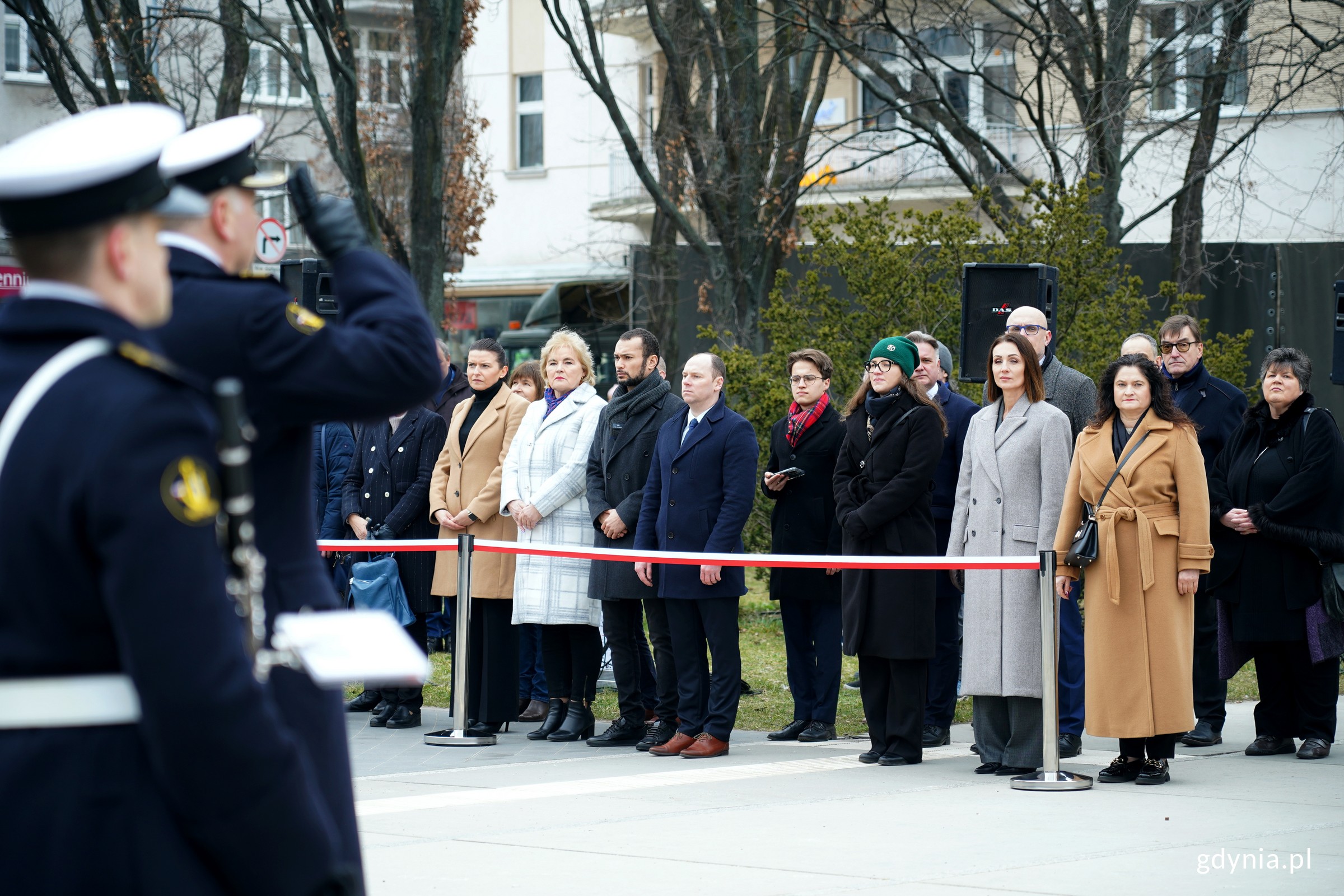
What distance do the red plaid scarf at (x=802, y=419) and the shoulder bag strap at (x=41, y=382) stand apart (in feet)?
26.3

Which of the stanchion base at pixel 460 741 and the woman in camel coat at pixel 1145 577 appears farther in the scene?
the stanchion base at pixel 460 741

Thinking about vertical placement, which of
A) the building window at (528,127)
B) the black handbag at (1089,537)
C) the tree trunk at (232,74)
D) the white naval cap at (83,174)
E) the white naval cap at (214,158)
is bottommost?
the black handbag at (1089,537)

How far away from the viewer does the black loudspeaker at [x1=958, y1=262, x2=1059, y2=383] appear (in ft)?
37.1

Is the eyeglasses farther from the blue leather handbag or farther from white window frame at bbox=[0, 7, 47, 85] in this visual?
white window frame at bbox=[0, 7, 47, 85]

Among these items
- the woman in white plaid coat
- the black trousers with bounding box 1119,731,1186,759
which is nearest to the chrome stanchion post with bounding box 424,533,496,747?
the woman in white plaid coat

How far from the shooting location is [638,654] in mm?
10273

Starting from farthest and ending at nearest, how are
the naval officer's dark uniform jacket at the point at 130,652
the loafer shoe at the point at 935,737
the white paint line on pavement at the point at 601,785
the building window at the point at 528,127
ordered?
the building window at the point at 528,127 → the loafer shoe at the point at 935,737 → the white paint line on pavement at the point at 601,785 → the naval officer's dark uniform jacket at the point at 130,652

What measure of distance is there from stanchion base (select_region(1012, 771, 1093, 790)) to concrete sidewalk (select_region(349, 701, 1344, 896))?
0.35ft

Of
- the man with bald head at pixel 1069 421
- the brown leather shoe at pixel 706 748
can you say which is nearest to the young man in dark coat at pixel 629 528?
the brown leather shoe at pixel 706 748

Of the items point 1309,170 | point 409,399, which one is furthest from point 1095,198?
point 409,399

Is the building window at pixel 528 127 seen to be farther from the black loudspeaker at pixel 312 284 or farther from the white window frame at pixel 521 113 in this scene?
the black loudspeaker at pixel 312 284

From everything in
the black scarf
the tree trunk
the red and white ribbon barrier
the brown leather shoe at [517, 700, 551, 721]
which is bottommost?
the brown leather shoe at [517, 700, 551, 721]

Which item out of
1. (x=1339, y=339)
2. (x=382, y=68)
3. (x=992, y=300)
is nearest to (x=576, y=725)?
(x=992, y=300)

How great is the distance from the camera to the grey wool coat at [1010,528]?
850 cm
